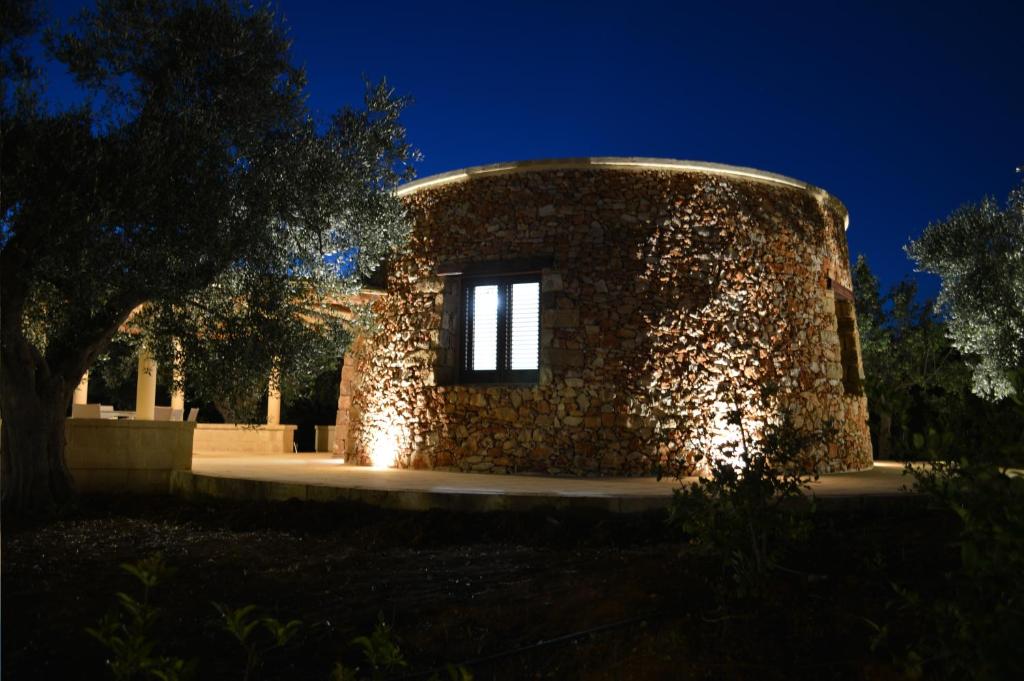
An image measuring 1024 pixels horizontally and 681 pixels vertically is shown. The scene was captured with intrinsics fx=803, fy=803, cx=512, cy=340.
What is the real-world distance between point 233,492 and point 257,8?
5038mm

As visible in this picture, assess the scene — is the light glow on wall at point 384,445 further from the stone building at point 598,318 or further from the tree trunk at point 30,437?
the tree trunk at point 30,437

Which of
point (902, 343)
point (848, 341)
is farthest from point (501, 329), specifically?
point (902, 343)

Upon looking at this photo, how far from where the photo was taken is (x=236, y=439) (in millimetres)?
16594

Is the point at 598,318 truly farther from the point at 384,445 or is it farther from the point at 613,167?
the point at 384,445

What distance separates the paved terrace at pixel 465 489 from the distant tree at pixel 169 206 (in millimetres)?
963

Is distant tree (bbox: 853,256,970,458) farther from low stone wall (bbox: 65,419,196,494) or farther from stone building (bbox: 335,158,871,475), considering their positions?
low stone wall (bbox: 65,419,196,494)

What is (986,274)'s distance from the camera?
1409cm

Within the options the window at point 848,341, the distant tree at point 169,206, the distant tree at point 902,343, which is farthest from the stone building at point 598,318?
the distant tree at point 902,343

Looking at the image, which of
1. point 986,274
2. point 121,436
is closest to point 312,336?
point 121,436

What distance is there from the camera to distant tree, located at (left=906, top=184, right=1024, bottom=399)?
13.5 meters

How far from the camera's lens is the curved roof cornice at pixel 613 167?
10.1 metres

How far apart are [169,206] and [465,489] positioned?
12.2ft

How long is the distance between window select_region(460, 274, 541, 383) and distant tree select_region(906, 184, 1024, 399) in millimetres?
8334

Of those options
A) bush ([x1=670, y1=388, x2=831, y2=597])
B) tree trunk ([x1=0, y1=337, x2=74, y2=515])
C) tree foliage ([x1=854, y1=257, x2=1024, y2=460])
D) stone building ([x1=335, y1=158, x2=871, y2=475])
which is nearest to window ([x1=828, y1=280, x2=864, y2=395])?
stone building ([x1=335, y1=158, x2=871, y2=475])
